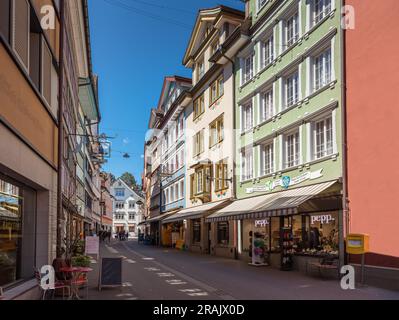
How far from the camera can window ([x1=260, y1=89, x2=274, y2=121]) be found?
23572 mm

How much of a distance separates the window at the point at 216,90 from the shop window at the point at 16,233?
20.9 m

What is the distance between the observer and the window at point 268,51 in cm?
2375

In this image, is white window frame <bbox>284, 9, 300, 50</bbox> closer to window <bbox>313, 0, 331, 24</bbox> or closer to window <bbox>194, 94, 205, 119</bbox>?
window <bbox>313, 0, 331, 24</bbox>

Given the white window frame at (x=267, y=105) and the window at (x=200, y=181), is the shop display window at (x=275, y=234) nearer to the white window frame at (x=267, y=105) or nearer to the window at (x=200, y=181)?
the white window frame at (x=267, y=105)

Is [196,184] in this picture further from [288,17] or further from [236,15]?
[288,17]

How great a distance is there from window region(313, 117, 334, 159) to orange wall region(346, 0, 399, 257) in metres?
1.64

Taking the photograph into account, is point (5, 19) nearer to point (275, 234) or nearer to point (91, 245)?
point (91, 245)

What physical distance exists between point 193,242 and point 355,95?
23.2 m

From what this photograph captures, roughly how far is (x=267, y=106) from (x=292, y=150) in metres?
3.61

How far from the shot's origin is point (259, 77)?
24.6m

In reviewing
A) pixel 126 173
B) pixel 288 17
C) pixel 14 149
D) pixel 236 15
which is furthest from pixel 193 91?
pixel 126 173

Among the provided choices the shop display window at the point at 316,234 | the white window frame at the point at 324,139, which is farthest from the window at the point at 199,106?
the shop display window at the point at 316,234

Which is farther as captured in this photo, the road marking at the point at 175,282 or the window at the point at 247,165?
the window at the point at 247,165

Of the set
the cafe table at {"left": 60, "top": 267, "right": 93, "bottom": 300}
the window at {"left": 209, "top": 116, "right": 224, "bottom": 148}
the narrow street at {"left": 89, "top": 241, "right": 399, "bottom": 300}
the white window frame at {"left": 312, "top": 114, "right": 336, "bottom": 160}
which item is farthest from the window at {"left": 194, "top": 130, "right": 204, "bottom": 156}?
the cafe table at {"left": 60, "top": 267, "right": 93, "bottom": 300}
